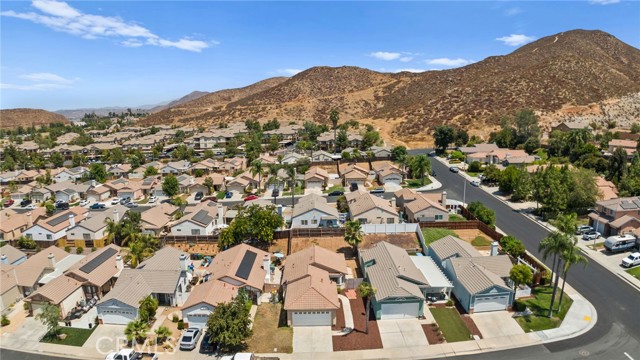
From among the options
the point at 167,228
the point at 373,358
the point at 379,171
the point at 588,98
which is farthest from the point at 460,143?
the point at 373,358

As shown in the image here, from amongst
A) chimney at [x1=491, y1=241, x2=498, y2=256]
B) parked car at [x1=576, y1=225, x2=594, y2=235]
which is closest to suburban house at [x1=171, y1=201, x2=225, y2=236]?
chimney at [x1=491, y1=241, x2=498, y2=256]

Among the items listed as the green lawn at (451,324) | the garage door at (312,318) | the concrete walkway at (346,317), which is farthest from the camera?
the garage door at (312,318)

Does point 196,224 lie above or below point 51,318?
above

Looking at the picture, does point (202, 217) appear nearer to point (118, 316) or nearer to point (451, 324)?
point (118, 316)

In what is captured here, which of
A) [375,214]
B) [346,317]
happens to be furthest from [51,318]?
[375,214]

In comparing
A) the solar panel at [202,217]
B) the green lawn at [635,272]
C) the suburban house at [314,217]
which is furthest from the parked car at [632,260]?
the solar panel at [202,217]

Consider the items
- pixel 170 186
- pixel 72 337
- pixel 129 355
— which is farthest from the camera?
pixel 170 186

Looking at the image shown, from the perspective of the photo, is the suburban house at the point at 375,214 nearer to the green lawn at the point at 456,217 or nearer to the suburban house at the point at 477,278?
the green lawn at the point at 456,217
